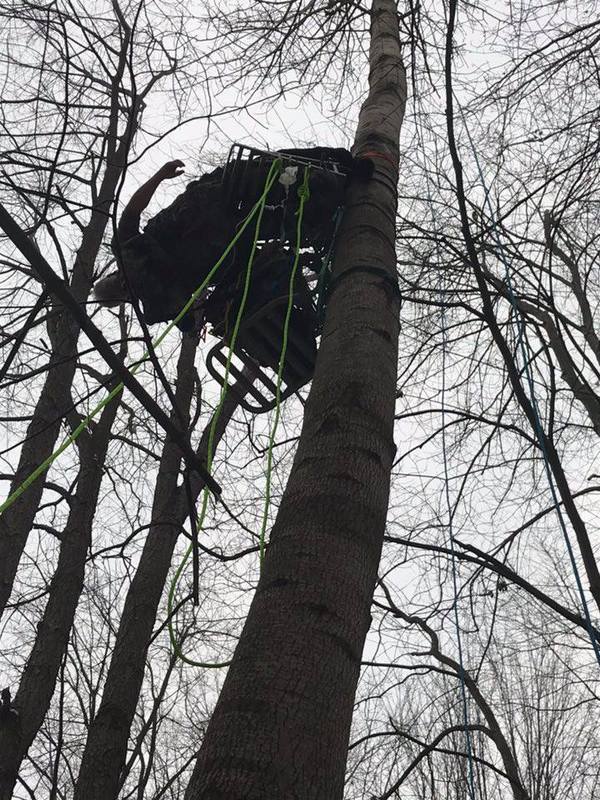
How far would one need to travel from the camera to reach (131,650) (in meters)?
3.69

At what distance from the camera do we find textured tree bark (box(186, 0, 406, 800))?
100cm

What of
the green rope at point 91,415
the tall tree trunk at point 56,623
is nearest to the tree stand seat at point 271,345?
the green rope at point 91,415

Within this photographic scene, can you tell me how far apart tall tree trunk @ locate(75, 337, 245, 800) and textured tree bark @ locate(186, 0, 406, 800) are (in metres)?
1.25

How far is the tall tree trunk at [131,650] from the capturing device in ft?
10.8

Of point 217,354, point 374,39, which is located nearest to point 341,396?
point 217,354

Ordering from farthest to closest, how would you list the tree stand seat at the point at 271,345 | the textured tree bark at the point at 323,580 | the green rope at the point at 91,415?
the tree stand seat at the point at 271,345 → the green rope at the point at 91,415 → the textured tree bark at the point at 323,580

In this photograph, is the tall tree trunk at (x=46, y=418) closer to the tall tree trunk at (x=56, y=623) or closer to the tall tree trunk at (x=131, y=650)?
the tall tree trunk at (x=56, y=623)

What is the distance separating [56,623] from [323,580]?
272 centimetres

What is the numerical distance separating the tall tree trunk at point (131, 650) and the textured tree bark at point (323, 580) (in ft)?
4.09

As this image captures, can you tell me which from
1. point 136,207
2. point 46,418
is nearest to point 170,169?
point 136,207

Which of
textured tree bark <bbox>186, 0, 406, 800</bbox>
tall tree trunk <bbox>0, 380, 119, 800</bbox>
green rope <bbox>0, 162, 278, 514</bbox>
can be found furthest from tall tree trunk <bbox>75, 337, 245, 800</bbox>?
textured tree bark <bbox>186, 0, 406, 800</bbox>

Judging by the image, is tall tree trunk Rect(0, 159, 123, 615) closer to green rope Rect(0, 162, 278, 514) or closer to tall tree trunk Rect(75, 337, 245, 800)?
tall tree trunk Rect(75, 337, 245, 800)

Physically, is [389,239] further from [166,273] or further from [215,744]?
[215,744]

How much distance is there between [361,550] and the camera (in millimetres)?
1393
